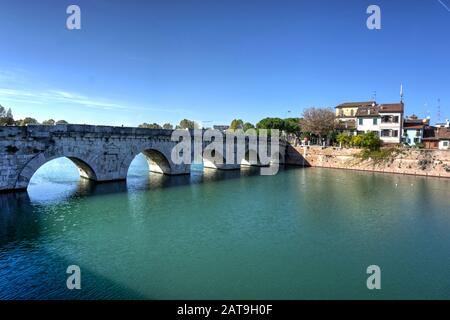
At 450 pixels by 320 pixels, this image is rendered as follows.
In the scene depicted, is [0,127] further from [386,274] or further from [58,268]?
[386,274]

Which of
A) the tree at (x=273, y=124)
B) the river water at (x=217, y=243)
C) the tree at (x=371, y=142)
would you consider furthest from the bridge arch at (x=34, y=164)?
the tree at (x=273, y=124)

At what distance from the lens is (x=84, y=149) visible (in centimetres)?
2594

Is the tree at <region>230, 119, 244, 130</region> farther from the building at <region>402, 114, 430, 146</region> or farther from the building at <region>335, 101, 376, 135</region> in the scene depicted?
the building at <region>402, 114, 430, 146</region>

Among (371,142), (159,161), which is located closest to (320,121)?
(371,142)

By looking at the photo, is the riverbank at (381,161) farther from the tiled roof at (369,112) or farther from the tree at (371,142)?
the tiled roof at (369,112)

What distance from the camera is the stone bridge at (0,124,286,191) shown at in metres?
22.1

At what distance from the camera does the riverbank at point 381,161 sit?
4078 centimetres

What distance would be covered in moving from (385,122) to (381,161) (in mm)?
12499

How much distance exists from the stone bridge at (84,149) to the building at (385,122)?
3711cm

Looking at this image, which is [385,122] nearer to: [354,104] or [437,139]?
[437,139]

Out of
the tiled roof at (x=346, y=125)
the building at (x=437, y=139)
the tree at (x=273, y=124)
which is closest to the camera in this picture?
the building at (x=437, y=139)

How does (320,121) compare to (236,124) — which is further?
(236,124)

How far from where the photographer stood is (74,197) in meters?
22.4
